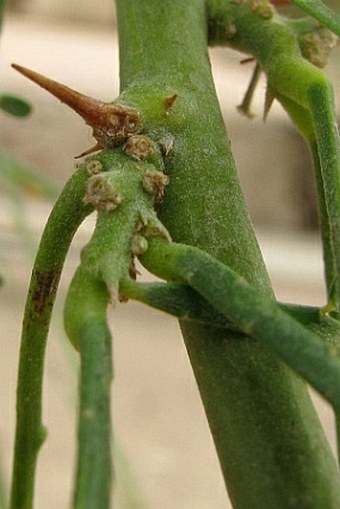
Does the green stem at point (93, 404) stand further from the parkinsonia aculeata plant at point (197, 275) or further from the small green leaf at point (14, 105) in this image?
the small green leaf at point (14, 105)

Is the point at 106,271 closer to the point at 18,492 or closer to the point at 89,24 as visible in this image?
the point at 18,492

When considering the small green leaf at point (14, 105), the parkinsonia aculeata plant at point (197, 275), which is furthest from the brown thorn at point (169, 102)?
the small green leaf at point (14, 105)

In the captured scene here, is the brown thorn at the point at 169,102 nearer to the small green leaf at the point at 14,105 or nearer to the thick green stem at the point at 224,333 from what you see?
the thick green stem at the point at 224,333

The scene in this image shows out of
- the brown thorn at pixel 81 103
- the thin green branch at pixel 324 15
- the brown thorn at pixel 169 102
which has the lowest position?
the brown thorn at pixel 81 103

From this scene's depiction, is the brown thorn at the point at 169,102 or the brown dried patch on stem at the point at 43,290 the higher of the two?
the brown thorn at the point at 169,102

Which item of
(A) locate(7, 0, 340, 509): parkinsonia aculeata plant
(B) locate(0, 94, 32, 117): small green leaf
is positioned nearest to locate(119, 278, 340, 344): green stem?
(A) locate(7, 0, 340, 509): parkinsonia aculeata plant

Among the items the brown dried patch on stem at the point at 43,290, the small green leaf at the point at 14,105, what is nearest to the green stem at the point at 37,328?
the brown dried patch on stem at the point at 43,290

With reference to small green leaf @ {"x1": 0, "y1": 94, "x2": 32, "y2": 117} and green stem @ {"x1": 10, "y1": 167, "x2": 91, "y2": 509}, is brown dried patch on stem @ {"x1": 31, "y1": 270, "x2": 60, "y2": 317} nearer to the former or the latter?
green stem @ {"x1": 10, "y1": 167, "x2": 91, "y2": 509}

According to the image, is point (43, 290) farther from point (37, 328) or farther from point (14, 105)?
point (14, 105)

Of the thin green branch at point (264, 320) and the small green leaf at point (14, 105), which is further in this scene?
the small green leaf at point (14, 105)
